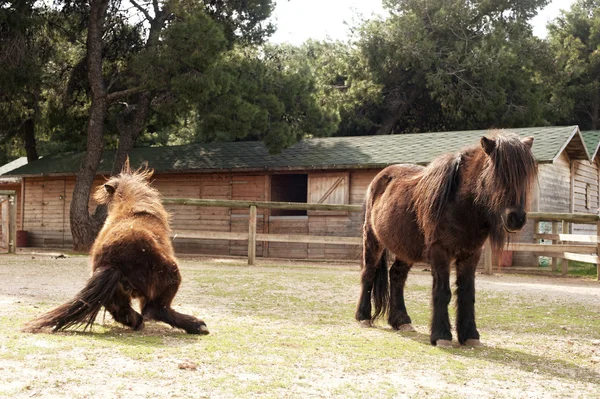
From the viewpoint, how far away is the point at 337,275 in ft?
37.9

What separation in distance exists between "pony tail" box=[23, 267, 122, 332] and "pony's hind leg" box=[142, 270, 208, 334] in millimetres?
347

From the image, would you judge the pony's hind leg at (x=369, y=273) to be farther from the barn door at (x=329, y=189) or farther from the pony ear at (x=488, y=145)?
the barn door at (x=329, y=189)

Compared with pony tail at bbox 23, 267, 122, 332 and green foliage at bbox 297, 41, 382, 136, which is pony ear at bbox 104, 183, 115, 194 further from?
green foliage at bbox 297, 41, 382, 136

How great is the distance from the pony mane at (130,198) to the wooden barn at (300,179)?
1153cm

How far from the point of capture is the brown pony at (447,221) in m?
4.73

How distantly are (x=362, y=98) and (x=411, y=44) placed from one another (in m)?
3.35

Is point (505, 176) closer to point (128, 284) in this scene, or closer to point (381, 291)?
point (381, 291)

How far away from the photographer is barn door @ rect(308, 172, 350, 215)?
17734 millimetres

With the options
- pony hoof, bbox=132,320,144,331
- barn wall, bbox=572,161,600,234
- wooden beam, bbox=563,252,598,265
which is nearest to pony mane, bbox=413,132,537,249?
pony hoof, bbox=132,320,144,331

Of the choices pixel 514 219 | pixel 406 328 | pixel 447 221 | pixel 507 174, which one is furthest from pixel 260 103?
pixel 514 219

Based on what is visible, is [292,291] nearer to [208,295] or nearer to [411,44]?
[208,295]

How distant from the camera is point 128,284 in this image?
4.82 m

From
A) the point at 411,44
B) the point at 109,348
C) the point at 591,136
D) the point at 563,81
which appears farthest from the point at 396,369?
the point at 563,81

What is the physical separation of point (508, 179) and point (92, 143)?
1525 cm
